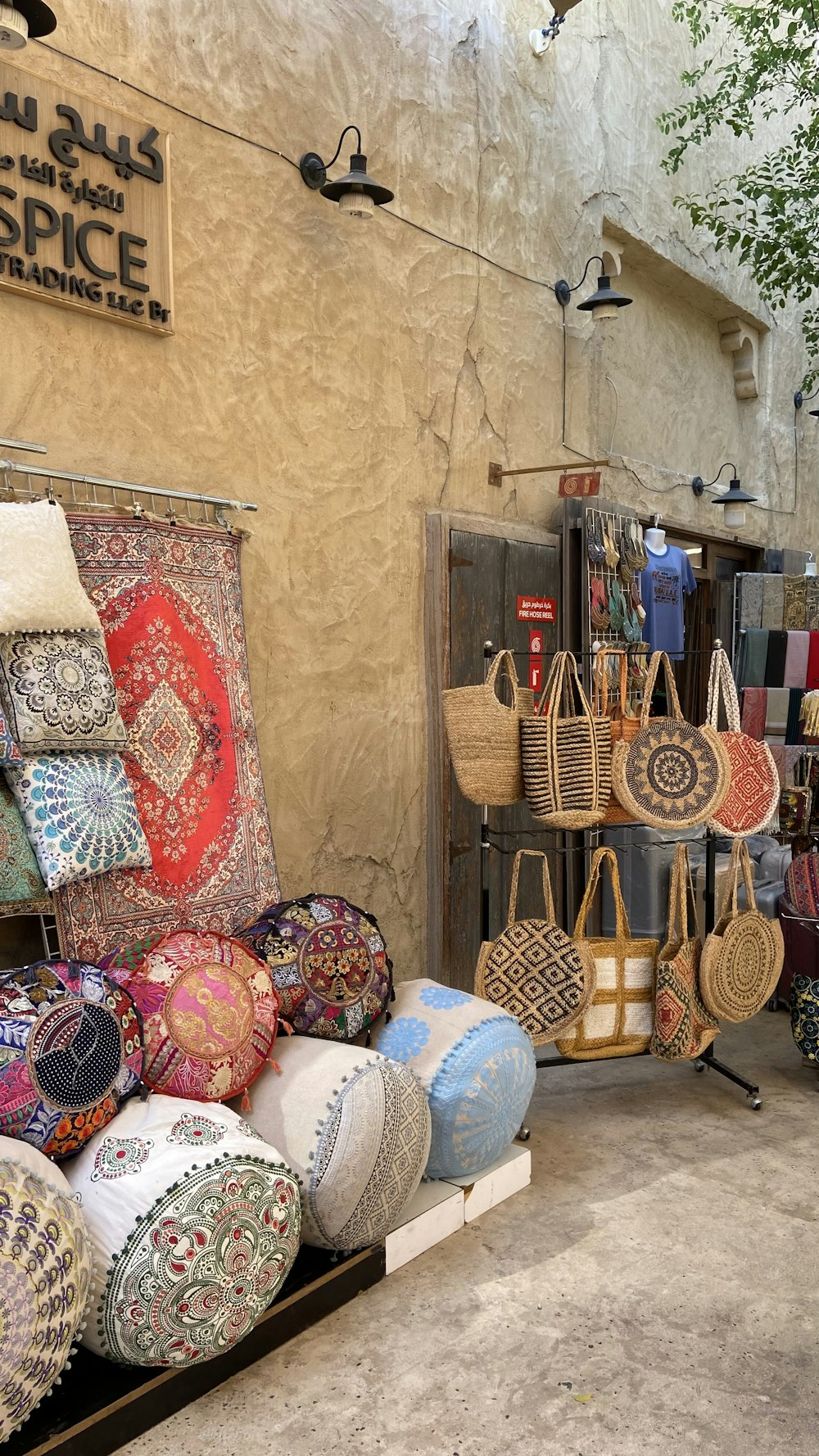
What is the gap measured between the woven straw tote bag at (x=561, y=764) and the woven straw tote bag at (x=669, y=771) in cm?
11

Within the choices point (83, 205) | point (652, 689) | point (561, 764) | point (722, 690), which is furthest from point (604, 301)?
point (83, 205)

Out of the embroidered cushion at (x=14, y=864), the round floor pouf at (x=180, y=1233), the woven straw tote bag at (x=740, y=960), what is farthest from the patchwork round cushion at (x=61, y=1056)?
the woven straw tote bag at (x=740, y=960)

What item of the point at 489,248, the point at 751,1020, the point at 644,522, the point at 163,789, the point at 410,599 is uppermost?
the point at 489,248

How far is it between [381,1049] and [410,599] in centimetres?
187

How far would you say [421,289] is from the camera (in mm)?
4297

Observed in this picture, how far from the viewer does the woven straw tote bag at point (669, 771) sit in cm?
352

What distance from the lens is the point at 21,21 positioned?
7.84 feet

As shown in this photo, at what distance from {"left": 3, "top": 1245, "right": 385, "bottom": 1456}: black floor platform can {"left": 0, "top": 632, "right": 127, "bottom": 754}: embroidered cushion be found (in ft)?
4.32

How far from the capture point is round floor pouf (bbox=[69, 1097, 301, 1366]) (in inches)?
81.4

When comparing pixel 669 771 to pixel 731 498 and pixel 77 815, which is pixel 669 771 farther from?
pixel 731 498

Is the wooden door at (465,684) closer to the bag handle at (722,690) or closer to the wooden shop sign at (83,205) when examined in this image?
the bag handle at (722,690)

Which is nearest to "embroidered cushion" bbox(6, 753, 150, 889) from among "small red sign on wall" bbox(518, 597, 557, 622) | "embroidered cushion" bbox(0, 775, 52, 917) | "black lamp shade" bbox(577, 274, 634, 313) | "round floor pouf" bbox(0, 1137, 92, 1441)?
"embroidered cushion" bbox(0, 775, 52, 917)

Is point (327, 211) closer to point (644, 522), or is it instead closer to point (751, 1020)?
point (644, 522)

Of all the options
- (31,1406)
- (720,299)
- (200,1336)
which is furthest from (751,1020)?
(720,299)
